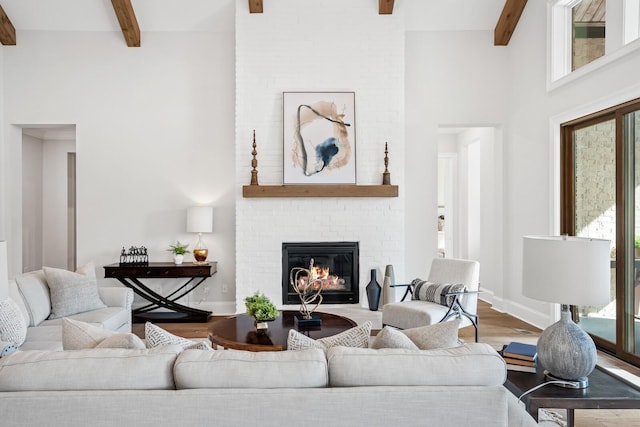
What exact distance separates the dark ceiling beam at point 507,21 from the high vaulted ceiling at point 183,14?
11cm

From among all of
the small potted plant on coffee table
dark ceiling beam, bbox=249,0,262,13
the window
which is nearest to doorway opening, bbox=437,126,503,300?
the window

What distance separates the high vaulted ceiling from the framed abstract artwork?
3.66 ft

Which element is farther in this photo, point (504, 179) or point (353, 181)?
point (504, 179)

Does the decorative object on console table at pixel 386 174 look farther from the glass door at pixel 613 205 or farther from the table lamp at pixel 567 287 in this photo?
the table lamp at pixel 567 287

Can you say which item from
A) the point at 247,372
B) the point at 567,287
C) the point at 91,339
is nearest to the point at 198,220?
the point at 91,339

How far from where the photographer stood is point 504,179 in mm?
6168

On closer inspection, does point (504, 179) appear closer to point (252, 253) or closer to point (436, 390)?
point (252, 253)

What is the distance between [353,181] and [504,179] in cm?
196

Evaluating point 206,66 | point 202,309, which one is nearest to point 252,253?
point 202,309

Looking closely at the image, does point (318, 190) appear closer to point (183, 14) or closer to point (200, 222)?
point (200, 222)

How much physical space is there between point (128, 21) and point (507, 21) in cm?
431

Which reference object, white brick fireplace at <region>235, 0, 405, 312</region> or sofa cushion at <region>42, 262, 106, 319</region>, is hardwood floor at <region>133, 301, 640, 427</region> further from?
sofa cushion at <region>42, 262, 106, 319</region>

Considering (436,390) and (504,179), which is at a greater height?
(504,179)

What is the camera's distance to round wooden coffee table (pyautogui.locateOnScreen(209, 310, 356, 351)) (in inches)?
128
